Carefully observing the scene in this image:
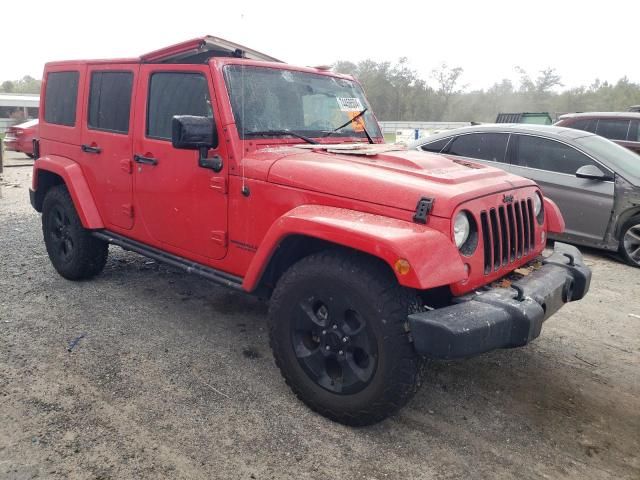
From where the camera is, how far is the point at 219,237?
346 cm

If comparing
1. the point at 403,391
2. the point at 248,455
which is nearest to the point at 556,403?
the point at 403,391

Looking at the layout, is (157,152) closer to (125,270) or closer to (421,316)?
(125,270)

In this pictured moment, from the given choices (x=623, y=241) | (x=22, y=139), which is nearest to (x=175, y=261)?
(x=623, y=241)

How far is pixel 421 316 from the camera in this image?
2441mm

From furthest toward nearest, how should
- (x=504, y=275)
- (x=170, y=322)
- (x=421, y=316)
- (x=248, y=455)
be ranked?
(x=170, y=322) → (x=504, y=275) → (x=248, y=455) → (x=421, y=316)

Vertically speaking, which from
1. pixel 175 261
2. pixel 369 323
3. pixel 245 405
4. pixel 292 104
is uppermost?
pixel 292 104

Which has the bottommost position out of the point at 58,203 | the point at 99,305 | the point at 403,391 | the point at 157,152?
the point at 99,305

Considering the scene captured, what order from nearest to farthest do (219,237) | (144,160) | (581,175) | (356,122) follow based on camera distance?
(219,237) → (144,160) → (356,122) → (581,175)

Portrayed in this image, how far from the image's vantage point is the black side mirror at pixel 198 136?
121 inches

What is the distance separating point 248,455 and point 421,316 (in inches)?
44.1

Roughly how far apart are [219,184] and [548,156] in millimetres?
4760

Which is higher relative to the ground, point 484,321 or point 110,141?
point 110,141

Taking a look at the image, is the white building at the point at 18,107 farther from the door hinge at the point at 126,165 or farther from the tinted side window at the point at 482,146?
the door hinge at the point at 126,165

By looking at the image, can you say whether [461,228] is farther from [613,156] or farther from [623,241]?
[613,156]
